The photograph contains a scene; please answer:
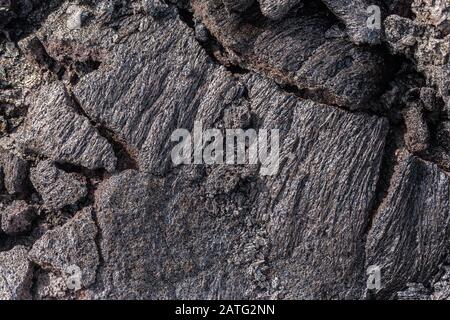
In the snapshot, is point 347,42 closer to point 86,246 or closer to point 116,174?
point 116,174

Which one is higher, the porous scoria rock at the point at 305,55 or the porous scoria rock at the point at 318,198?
the porous scoria rock at the point at 305,55

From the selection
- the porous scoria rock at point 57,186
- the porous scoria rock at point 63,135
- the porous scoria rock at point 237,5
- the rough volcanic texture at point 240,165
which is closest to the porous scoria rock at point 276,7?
the rough volcanic texture at point 240,165

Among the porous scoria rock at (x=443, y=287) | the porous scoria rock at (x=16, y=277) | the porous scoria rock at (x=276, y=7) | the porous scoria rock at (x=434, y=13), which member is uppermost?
the porous scoria rock at (x=276, y=7)

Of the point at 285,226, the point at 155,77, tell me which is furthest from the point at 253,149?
the point at 155,77

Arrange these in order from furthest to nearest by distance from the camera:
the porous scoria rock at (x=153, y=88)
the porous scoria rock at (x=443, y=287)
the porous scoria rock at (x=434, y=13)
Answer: the porous scoria rock at (x=153, y=88), the porous scoria rock at (x=443, y=287), the porous scoria rock at (x=434, y=13)

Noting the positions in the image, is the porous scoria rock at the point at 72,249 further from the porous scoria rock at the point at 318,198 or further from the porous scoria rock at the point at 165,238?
the porous scoria rock at the point at 318,198

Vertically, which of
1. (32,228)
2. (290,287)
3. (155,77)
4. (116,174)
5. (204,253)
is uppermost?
(155,77)

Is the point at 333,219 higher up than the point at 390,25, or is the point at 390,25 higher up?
the point at 390,25
